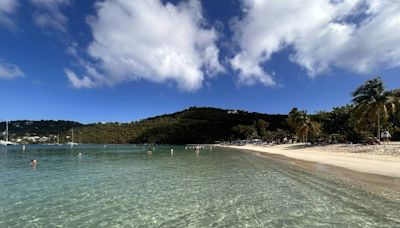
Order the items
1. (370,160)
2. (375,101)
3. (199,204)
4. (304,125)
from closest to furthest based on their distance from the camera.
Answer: (199,204) → (370,160) → (375,101) → (304,125)

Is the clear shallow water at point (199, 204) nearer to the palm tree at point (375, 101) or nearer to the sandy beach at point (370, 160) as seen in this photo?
the sandy beach at point (370, 160)

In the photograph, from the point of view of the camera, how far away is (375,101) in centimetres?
5491

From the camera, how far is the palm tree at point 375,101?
5428 centimetres

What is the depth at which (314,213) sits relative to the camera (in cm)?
1355

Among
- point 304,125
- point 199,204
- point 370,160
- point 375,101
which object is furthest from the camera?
point 304,125

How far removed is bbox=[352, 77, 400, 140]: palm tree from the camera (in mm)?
54281

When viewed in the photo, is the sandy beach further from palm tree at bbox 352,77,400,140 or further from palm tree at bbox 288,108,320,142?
palm tree at bbox 288,108,320,142

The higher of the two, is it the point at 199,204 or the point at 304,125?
the point at 304,125

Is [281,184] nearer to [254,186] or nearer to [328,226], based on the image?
[254,186]

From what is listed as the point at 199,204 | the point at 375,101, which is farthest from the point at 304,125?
the point at 199,204

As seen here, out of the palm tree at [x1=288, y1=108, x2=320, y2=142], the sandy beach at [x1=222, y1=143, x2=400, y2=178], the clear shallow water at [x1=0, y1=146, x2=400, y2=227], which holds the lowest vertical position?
the clear shallow water at [x1=0, y1=146, x2=400, y2=227]

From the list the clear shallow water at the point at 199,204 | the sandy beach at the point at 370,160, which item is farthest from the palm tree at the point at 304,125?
the clear shallow water at the point at 199,204

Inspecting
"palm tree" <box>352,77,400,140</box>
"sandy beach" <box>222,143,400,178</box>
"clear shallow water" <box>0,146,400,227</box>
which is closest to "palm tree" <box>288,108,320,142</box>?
"sandy beach" <box>222,143,400,178</box>

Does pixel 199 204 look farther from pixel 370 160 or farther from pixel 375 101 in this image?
pixel 375 101
